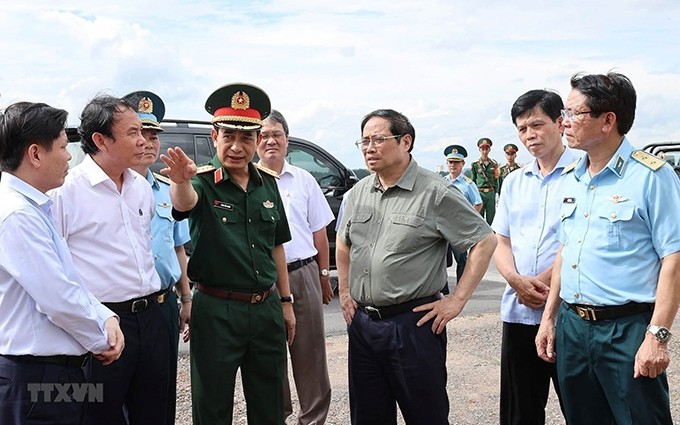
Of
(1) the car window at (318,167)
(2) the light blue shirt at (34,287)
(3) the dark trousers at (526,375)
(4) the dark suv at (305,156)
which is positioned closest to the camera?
(2) the light blue shirt at (34,287)

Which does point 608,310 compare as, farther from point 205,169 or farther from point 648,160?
point 205,169

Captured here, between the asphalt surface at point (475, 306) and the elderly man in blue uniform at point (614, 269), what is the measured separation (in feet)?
12.0

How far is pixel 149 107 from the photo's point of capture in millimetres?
4066

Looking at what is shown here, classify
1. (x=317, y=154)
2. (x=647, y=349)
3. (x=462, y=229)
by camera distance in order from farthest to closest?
(x=317, y=154) < (x=462, y=229) < (x=647, y=349)

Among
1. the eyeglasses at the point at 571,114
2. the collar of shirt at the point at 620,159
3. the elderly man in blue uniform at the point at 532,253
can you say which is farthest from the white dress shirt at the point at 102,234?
the collar of shirt at the point at 620,159

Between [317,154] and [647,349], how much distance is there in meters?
5.54

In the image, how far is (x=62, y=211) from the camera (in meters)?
2.87

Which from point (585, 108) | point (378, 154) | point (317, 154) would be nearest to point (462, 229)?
point (378, 154)

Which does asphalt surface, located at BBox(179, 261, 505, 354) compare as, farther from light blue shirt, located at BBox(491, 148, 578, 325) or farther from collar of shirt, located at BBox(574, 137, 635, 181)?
collar of shirt, located at BBox(574, 137, 635, 181)

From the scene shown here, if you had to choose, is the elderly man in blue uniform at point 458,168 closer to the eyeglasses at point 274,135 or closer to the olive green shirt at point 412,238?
the eyeglasses at point 274,135

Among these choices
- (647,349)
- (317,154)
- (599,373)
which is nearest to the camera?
(647,349)

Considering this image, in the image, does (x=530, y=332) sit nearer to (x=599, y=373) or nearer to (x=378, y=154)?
(x=599, y=373)

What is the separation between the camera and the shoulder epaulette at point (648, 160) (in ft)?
8.93

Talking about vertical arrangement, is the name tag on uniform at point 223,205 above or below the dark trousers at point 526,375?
above
